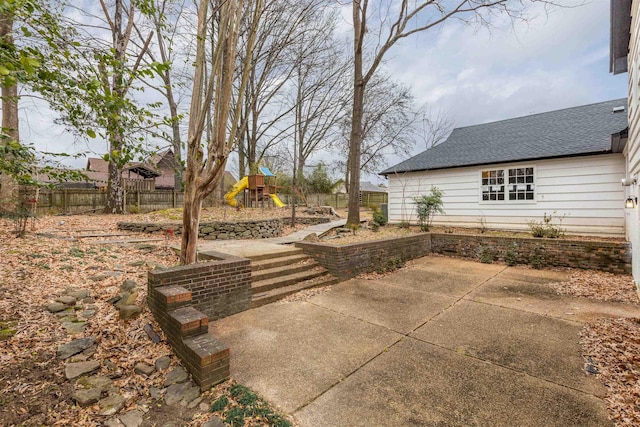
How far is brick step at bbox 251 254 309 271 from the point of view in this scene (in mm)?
5215

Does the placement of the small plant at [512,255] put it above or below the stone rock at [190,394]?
above

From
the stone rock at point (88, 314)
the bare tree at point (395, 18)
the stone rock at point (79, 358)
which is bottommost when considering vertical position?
the stone rock at point (79, 358)

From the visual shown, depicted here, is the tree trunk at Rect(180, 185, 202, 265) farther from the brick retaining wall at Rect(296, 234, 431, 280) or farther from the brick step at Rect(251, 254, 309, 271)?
the brick retaining wall at Rect(296, 234, 431, 280)

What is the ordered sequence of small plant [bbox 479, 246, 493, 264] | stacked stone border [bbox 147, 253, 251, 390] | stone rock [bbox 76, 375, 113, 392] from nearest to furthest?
stone rock [bbox 76, 375, 113, 392], stacked stone border [bbox 147, 253, 251, 390], small plant [bbox 479, 246, 493, 264]

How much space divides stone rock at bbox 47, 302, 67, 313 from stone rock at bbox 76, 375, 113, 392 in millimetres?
1377

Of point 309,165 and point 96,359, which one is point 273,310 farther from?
point 309,165

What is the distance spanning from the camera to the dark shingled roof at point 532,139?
8.21 meters

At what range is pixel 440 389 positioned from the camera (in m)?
2.42

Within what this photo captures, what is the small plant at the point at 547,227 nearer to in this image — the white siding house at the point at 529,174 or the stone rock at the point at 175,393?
the white siding house at the point at 529,174

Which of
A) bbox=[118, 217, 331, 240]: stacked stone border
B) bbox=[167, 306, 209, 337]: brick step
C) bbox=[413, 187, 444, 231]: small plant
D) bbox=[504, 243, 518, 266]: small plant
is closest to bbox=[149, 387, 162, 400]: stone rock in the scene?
bbox=[167, 306, 209, 337]: brick step

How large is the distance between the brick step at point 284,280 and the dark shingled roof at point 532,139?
279 inches

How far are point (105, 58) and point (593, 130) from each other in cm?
1196

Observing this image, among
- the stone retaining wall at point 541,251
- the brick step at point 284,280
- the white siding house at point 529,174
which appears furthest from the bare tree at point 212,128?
the white siding house at point 529,174

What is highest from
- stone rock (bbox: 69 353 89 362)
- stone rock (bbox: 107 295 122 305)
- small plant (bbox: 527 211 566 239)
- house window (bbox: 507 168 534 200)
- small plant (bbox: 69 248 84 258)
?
house window (bbox: 507 168 534 200)
